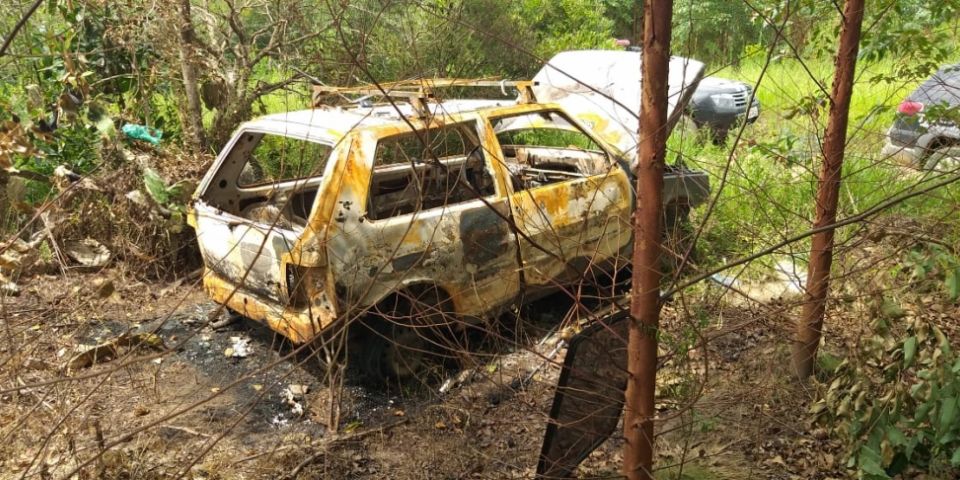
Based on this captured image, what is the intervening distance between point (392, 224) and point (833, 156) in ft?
7.57

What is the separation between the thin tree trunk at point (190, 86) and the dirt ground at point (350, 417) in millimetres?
2095

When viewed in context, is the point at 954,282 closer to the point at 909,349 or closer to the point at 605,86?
the point at 909,349

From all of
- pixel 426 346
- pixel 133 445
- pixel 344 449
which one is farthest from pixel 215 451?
pixel 426 346

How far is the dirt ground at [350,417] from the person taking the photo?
348 cm

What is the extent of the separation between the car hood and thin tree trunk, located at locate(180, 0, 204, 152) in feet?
9.91

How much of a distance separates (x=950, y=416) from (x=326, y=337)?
290 cm

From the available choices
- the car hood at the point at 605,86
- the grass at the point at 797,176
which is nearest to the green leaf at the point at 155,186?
the car hood at the point at 605,86

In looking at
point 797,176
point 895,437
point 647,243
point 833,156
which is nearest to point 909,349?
point 895,437

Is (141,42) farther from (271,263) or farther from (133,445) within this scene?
(133,445)

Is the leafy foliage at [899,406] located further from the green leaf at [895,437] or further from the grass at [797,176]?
the grass at [797,176]

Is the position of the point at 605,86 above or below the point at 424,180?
above

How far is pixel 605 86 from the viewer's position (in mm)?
5855

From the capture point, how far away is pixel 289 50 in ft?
24.2

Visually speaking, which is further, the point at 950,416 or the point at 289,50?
the point at 289,50
